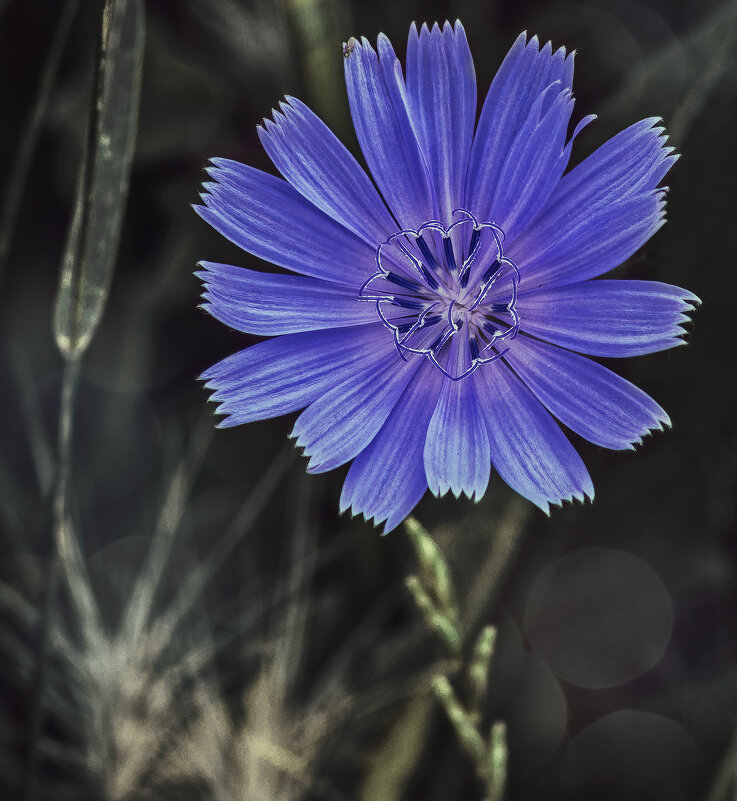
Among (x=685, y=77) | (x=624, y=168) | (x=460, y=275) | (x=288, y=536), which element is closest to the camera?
(x=624, y=168)

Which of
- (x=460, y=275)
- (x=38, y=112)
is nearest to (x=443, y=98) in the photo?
(x=460, y=275)

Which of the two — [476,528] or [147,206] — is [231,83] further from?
[476,528]

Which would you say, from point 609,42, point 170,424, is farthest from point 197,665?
point 609,42

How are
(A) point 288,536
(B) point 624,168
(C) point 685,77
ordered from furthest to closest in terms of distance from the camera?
1. (A) point 288,536
2. (C) point 685,77
3. (B) point 624,168

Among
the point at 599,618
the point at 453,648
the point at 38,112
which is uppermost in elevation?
the point at 38,112

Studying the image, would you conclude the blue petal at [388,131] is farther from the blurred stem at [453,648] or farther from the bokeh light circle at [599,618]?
the bokeh light circle at [599,618]

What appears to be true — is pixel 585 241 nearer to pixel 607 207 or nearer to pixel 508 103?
pixel 607 207

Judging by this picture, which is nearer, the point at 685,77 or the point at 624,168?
the point at 624,168
